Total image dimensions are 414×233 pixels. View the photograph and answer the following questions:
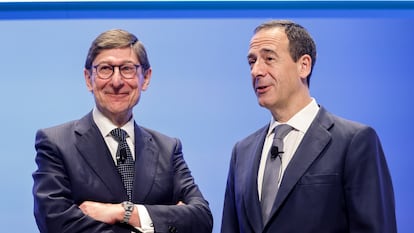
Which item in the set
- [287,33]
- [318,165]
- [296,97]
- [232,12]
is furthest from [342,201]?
[232,12]

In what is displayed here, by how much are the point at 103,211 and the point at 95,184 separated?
0.51ft

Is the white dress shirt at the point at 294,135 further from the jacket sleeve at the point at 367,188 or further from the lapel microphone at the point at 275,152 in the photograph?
the jacket sleeve at the point at 367,188

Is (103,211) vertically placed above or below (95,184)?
below

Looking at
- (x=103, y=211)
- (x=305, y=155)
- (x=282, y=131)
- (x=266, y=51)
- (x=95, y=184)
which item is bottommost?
A: (x=103, y=211)

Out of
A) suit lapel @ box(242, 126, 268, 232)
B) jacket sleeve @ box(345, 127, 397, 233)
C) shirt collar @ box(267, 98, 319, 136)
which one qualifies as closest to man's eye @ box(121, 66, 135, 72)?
suit lapel @ box(242, 126, 268, 232)

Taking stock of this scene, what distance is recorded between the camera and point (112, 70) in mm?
3438

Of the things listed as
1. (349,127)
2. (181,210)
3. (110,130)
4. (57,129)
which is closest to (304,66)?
(349,127)

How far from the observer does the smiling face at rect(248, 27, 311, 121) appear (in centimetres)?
328

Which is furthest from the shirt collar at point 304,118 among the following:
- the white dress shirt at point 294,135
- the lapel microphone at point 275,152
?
the lapel microphone at point 275,152

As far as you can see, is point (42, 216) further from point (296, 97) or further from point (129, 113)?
point (296, 97)

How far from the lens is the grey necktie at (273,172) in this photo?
10.3 ft

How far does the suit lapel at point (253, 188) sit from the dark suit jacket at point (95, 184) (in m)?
0.34

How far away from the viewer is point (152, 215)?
330 cm

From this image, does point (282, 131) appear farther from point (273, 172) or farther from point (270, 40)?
point (270, 40)
